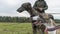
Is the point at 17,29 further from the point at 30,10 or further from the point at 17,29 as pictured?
the point at 30,10

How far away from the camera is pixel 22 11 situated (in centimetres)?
920

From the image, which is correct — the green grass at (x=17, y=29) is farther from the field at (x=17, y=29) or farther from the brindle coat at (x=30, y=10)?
the brindle coat at (x=30, y=10)

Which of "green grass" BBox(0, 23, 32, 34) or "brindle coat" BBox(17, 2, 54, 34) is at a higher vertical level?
"brindle coat" BBox(17, 2, 54, 34)

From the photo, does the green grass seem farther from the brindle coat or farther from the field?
the brindle coat

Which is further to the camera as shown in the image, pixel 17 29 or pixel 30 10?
pixel 17 29

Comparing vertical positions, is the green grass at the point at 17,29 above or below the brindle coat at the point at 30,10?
A: below

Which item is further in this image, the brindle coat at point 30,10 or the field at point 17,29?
the field at point 17,29

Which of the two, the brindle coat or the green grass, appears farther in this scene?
the green grass

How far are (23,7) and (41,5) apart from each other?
0.72 metres

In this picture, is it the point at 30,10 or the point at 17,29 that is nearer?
the point at 30,10

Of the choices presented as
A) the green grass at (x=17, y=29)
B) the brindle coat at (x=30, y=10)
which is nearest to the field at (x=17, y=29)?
the green grass at (x=17, y=29)

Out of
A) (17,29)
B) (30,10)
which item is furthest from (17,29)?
(30,10)

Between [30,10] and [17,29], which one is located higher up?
[30,10]

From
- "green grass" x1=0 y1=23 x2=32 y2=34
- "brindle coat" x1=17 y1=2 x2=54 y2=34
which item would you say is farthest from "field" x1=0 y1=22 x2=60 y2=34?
"brindle coat" x1=17 y1=2 x2=54 y2=34
